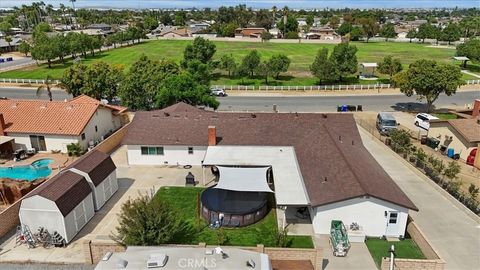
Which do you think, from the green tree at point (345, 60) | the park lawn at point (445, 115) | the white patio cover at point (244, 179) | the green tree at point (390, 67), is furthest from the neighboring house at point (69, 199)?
the green tree at point (390, 67)

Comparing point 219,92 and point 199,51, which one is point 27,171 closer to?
point 219,92

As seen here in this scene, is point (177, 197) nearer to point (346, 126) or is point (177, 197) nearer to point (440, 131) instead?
point (346, 126)

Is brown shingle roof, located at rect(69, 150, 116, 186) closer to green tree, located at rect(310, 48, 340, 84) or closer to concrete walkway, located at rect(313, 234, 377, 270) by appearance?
concrete walkway, located at rect(313, 234, 377, 270)

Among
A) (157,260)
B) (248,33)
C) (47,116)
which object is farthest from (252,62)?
(248,33)

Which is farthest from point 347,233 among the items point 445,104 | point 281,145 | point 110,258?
point 445,104

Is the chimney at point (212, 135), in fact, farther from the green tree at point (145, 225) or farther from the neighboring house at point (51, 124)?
the neighboring house at point (51, 124)
